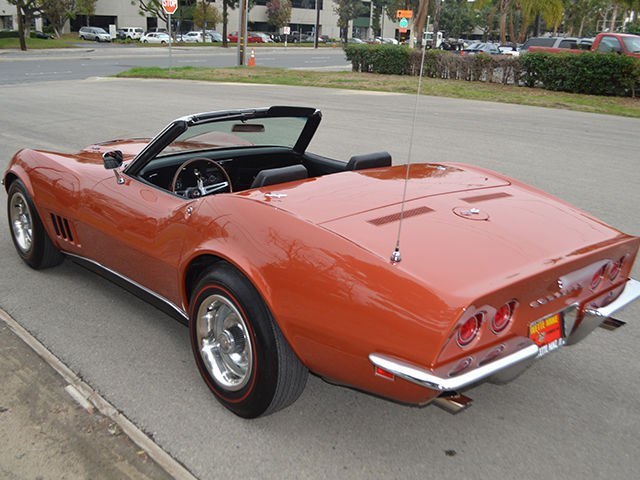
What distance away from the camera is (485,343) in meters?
2.41

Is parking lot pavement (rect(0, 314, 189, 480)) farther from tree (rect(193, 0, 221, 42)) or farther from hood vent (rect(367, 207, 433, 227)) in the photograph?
tree (rect(193, 0, 221, 42))

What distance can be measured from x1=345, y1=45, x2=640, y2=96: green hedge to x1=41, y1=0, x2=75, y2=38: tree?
4048 cm

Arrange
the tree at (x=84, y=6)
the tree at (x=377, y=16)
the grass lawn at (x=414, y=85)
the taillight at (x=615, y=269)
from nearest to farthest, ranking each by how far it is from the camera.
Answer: the taillight at (x=615, y=269) → the grass lawn at (x=414, y=85) → the tree at (x=84, y=6) → the tree at (x=377, y=16)

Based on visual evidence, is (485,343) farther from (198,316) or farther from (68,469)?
(68,469)

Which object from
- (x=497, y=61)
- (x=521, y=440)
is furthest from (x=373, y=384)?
(x=497, y=61)

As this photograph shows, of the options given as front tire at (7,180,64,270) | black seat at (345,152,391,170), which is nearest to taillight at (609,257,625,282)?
black seat at (345,152,391,170)

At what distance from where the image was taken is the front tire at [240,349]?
272 centimetres

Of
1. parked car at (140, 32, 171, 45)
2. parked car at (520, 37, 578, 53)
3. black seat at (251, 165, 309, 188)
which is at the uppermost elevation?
parked car at (520, 37, 578, 53)

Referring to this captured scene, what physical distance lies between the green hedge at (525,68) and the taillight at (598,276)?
57.7 ft

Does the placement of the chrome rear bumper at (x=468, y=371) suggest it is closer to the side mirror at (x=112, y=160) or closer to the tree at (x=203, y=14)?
the side mirror at (x=112, y=160)

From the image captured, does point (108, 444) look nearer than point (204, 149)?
Yes

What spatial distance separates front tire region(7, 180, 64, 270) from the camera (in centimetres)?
451

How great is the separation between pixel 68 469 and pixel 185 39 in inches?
2765

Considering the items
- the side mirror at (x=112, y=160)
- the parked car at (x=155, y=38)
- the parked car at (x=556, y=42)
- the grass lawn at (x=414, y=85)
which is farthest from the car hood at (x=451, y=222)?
the parked car at (x=155, y=38)
